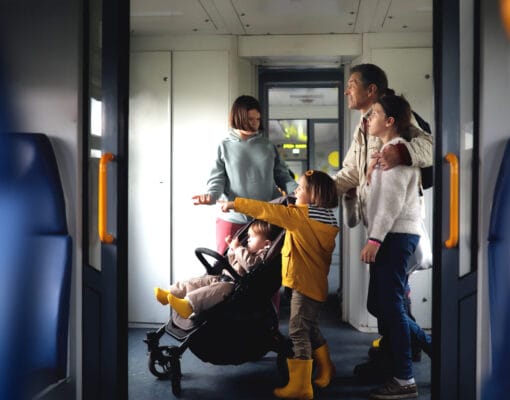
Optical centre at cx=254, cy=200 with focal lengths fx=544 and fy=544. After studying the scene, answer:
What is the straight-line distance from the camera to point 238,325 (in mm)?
3113

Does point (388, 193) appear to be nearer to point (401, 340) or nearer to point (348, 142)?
point (401, 340)

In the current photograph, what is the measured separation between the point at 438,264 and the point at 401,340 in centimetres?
92

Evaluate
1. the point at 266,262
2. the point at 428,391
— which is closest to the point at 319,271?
the point at 266,262

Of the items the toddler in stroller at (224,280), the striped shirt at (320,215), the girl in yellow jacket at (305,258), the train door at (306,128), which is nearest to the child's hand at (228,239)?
the toddler in stroller at (224,280)

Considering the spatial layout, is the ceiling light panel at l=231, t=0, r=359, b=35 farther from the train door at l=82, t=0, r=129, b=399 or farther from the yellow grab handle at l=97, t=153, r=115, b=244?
the yellow grab handle at l=97, t=153, r=115, b=244

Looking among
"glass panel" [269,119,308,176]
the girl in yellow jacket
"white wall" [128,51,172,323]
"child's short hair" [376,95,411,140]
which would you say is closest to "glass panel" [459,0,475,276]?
"child's short hair" [376,95,411,140]

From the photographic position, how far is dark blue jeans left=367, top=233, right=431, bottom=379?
2949 millimetres

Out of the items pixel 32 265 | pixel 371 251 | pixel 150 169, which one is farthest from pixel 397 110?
pixel 150 169

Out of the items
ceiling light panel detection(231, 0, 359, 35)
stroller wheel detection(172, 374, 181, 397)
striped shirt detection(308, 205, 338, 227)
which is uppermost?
ceiling light panel detection(231, 0, 359, 35)

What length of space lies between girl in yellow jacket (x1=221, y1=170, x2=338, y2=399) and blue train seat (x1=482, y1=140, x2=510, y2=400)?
1082mm

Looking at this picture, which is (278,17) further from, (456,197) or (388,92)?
(456,197)

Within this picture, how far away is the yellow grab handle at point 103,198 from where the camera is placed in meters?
2.22

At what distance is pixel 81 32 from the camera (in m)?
2.27

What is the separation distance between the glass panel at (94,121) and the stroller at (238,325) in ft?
3.01
